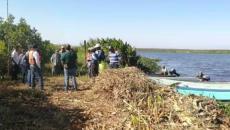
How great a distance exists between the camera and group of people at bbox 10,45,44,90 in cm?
1761

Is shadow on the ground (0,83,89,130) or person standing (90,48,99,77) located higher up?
person standing (90,48,99,77)

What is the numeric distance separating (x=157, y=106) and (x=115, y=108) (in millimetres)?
1625

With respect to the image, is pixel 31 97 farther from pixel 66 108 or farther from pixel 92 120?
pixel 92 120

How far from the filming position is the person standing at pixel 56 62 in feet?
82.3

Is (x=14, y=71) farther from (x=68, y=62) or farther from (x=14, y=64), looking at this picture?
(x=68, y=62)

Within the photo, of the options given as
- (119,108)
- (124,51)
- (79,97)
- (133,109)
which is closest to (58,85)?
(79,97)

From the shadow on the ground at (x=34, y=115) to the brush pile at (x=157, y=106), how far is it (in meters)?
1.43

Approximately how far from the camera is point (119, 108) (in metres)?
13.1

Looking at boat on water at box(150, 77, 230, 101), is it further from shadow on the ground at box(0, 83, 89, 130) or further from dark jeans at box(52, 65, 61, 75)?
dark jeans at box(52, 65, 61, 75)

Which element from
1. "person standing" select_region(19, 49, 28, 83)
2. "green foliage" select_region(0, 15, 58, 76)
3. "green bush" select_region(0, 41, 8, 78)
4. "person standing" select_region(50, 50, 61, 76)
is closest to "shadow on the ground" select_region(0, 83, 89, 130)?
"person standing" select_region(19, 49, 28, 83)

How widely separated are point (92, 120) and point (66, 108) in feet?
6.72

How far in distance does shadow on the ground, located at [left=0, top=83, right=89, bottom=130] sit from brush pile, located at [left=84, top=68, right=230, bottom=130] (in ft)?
4.69

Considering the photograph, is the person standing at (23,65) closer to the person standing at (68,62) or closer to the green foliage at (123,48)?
the person standing at (68,62)

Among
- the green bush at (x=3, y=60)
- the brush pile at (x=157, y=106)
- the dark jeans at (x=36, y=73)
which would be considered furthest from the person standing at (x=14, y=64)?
the brush pile at (x=157, y=106)
